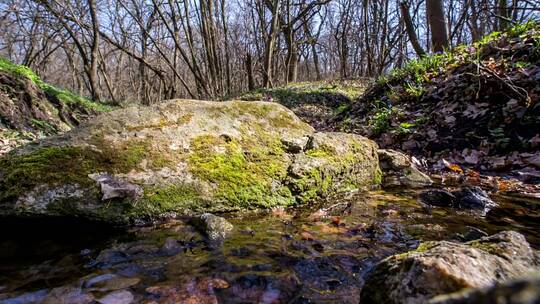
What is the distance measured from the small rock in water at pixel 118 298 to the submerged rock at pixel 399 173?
2730 millimetres

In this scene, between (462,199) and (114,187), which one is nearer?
(114,187)

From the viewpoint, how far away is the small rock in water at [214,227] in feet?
7.00

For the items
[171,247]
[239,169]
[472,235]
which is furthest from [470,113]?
[171,247]

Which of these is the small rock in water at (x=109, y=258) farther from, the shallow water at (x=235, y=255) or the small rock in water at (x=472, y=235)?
the small rock in water at (x=472, y=235)

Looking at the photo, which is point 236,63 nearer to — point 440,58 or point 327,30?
point 327,30

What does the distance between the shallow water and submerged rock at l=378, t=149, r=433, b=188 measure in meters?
0.84

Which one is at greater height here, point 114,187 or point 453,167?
point 114,187

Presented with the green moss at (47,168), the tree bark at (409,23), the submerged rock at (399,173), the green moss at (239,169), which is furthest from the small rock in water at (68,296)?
the tree bark at (409,23)

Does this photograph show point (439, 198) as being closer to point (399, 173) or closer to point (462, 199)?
point (462, 199)

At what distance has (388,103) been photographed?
6.42 metres

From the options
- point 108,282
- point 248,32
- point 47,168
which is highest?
point 248,32

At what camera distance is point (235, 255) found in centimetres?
193

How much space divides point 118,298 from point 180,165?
4.01ft

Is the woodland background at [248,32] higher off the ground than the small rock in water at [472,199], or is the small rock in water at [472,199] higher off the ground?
the woodland background at [248,32]
